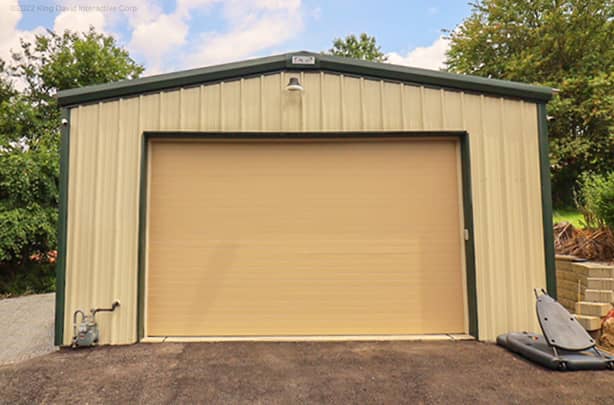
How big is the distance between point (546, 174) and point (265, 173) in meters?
3.12

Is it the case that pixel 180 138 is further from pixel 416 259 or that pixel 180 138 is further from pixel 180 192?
pixel 416 259

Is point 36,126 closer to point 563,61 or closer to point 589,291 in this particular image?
point 589,291

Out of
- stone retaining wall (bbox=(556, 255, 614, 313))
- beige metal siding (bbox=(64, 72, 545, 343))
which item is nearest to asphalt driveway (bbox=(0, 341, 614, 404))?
beige metal siding (bbox=(64, 72, 545, 343))

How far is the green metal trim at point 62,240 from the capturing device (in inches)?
138

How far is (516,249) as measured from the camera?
3703mm

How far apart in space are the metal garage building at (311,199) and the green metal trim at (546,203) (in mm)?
15

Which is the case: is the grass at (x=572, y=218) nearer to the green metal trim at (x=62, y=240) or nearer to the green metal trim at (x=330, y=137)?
the green metal trim at (x=330, y=137)

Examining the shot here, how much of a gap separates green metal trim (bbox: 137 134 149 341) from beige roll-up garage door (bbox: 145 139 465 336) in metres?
0.12

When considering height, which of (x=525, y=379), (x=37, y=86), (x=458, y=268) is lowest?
(x=525, y=379)

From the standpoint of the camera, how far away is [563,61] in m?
13.8

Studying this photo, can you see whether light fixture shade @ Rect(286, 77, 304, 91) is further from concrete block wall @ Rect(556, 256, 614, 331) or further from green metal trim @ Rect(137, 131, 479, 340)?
concrete block wall @ Rect(556, 256, 614, 331)

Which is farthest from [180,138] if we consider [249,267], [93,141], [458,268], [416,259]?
[458,268]

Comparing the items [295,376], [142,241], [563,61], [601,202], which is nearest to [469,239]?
[601,202]

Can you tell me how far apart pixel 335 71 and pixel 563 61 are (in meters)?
14.8
